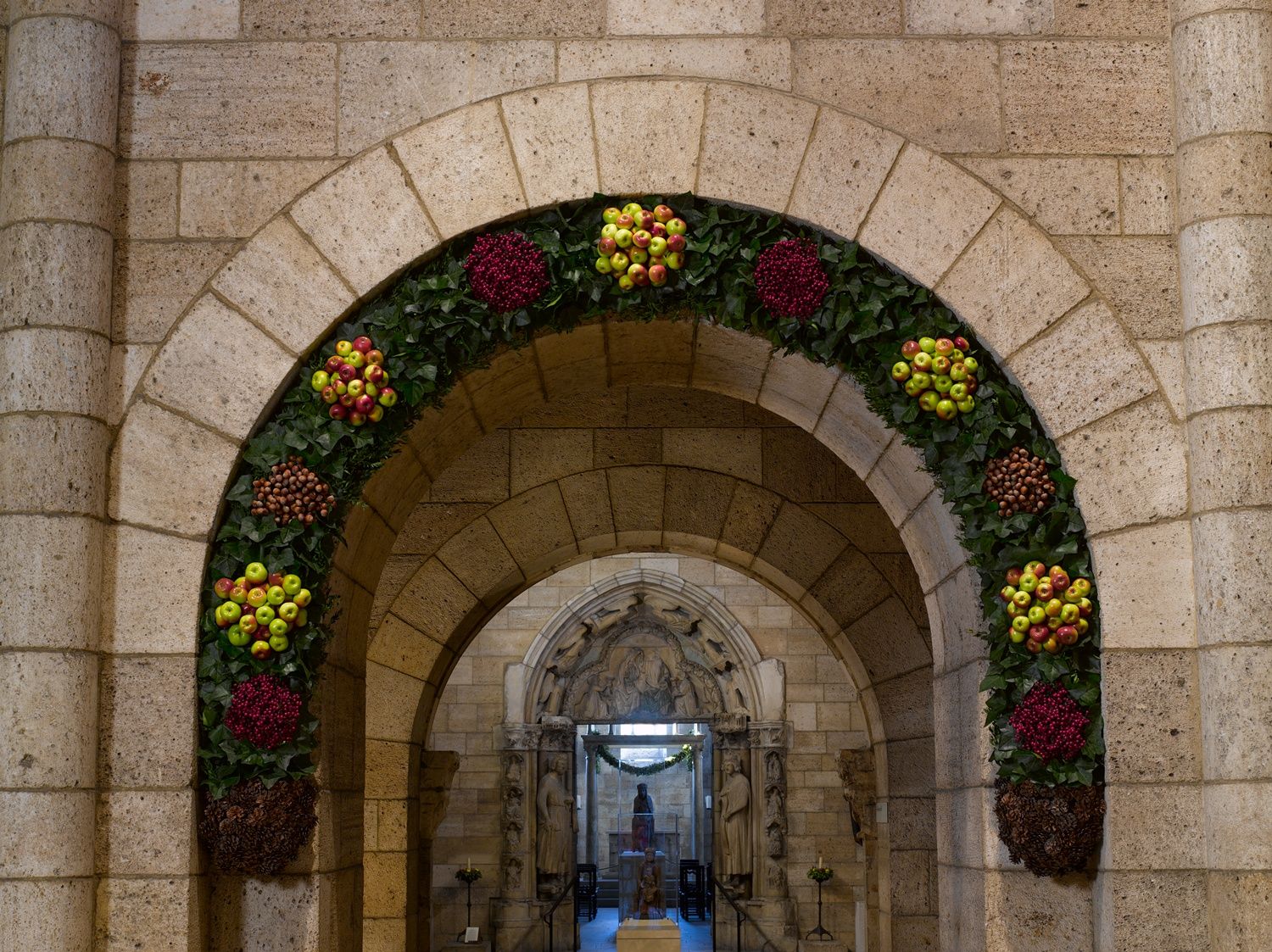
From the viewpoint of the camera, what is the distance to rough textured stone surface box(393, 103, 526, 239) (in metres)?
4.78

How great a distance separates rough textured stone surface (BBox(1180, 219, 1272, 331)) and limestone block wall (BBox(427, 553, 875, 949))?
8.97 meters

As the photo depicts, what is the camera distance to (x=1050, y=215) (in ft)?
15.7

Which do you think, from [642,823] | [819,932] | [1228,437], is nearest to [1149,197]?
[1228,437]

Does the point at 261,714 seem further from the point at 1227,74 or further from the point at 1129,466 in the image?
the point at 1227,74

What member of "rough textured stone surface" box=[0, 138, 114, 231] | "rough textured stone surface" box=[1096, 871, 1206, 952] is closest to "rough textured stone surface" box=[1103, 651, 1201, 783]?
"rough textured stone surface" box=[1096, 871, 1206, 952]

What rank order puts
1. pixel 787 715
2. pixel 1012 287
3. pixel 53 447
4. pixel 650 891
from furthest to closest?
pixel 787 715 < pixel 650 891 < pixel 1012 287 < pixel 53 447

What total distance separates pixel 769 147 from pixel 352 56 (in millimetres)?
1251

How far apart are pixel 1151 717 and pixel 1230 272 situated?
1245 mm

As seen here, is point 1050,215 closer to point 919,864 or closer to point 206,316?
point 206,316

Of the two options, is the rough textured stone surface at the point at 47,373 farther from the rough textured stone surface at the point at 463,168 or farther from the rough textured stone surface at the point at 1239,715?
the rough textured stone surface at the point at 1239,715

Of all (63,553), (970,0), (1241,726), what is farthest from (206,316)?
(1241,726)

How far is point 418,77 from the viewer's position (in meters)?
4.85

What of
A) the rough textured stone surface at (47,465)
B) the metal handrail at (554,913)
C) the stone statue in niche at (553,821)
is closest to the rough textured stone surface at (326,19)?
the rough textured stone surface at (47,465)

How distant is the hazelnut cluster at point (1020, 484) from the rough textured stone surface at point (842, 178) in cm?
79
